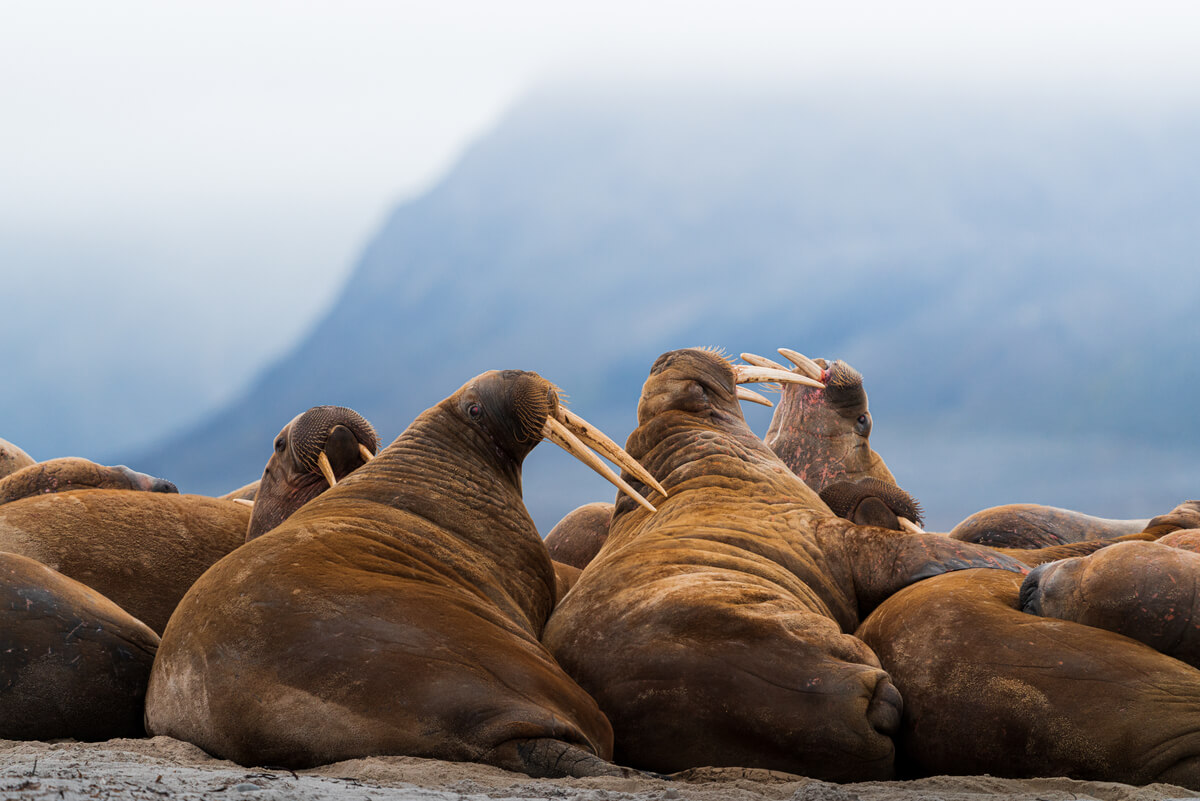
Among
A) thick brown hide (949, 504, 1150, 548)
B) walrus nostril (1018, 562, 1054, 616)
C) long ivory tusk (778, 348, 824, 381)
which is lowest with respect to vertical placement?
walrus nostril (1018, 562, 1054, 616)

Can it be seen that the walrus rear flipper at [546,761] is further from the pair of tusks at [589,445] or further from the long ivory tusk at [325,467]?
the long ivory tusk at [325,467]

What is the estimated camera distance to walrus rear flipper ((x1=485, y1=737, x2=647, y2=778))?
11.8ft

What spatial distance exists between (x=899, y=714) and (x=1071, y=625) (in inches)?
30.3

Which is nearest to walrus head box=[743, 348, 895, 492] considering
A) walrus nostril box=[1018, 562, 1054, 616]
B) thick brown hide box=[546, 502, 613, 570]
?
thick brown hide box=[546, 502, 613, 570]

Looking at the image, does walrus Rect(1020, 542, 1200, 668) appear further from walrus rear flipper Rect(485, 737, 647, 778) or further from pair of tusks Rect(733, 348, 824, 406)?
pair of tusks Rect(733, 348, 824, 406)

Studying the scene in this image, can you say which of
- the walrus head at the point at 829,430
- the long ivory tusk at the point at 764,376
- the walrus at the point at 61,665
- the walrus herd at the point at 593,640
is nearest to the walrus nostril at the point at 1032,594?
→ the walrus herd at the point at 593,640

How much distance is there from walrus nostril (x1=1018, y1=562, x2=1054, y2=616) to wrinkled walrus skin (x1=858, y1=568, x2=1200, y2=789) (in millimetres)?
77

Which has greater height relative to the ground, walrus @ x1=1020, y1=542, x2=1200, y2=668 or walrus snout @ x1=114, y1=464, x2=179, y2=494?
walrus snout @ x1=114, y1=464, x2=179, y2=494

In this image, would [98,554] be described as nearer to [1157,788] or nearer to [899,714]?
[899,714]

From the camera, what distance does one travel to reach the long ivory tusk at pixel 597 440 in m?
6.01

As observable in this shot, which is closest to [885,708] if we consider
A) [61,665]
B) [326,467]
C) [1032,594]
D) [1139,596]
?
[1032,594]

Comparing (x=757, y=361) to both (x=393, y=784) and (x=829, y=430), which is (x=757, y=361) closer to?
(x=829, y=430)

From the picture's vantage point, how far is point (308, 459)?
7.25m

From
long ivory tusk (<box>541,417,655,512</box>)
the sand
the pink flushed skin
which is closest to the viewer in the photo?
the sand
